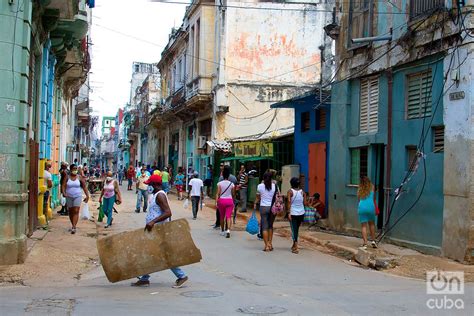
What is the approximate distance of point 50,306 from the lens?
279 inches

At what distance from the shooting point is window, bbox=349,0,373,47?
14.4 metres

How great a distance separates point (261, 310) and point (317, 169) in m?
11.9

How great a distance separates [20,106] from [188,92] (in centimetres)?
2398

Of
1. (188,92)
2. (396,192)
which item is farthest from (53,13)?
(188,92)

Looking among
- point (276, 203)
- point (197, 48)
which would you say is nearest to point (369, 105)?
point (276, 203)

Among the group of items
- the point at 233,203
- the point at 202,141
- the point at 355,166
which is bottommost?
the point at 233,203

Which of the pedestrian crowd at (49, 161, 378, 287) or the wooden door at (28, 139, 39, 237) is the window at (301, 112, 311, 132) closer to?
the pedestrian crowd at (49, 161, 378, 287)

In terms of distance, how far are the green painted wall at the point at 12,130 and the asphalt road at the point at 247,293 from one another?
1391 millimetres

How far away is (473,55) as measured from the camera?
10602mm

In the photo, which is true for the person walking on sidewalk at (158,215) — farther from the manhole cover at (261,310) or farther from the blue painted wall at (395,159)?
the blue painted wall at (395,159)

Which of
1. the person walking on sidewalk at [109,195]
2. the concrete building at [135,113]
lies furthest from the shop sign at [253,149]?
the concrete building at [135,113]

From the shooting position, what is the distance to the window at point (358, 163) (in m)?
14.8

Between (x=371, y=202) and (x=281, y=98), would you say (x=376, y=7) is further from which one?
(x=281, y=98)

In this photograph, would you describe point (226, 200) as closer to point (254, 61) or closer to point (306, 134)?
point (306, 134)
